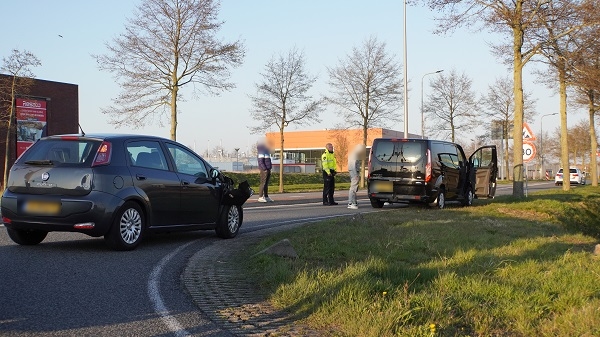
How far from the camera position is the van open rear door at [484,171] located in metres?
21.0

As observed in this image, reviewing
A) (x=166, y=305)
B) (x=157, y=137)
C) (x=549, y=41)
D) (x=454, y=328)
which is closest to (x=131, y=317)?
(x=166, y=305)

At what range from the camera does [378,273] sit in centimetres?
698

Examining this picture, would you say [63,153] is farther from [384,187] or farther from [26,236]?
[384,187]

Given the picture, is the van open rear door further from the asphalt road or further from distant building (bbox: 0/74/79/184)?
distant building (bbox: 0/74/79/184)

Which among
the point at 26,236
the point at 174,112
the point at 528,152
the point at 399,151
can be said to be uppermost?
the point at 174,112

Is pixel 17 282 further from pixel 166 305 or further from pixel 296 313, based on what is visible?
pixel 296 313

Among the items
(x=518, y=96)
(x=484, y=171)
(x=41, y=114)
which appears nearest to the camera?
(x=518, y=96)

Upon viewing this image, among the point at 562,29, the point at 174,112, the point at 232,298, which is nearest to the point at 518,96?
the point at 562,29

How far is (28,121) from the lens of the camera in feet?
135

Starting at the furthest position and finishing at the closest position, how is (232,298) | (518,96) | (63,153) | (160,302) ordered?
(518,96)
(63,153)
(232,298)
(160,302)

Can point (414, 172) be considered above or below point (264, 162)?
below

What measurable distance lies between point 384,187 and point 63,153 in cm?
1098

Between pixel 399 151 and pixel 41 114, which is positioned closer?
pixel 399 151

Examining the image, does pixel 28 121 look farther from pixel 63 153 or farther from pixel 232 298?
pixel 232 298
